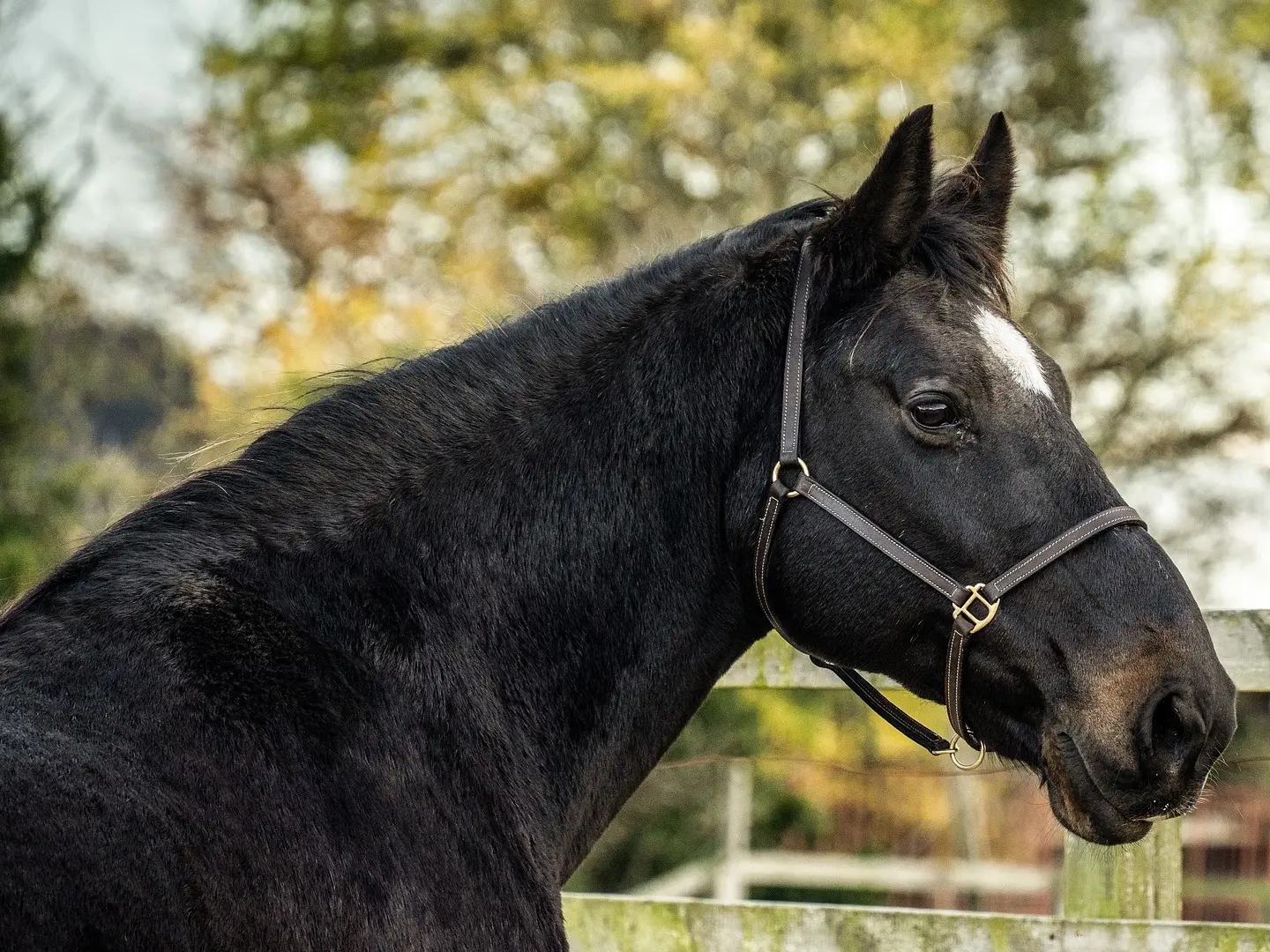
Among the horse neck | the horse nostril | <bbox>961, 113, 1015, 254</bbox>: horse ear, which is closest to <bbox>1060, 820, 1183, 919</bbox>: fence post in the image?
the horse nostril

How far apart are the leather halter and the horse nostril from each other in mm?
331

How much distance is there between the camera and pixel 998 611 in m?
2.54

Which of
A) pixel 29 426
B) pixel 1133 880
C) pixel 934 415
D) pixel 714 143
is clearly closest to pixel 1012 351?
pixel 934 415

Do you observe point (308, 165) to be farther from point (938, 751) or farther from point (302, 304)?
point (938, 751)

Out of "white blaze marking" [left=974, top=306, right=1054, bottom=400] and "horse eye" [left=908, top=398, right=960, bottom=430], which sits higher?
"white blaze marking" [left=974, top=306, right=1054, bottom=400]

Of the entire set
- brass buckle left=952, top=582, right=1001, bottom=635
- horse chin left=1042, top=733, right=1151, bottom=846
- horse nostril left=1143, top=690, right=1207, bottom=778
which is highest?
brass buckle left=952, top=582, right=1001, bottom=635

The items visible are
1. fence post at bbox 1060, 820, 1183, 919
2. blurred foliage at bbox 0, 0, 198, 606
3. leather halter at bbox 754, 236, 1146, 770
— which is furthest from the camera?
blurred foliage at bbox 0, 0, 198, 606

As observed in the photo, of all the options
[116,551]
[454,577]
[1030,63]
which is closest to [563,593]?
[454,577]

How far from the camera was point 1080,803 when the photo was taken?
2.50m

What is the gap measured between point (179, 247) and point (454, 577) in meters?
19.6

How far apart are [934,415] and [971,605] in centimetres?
38

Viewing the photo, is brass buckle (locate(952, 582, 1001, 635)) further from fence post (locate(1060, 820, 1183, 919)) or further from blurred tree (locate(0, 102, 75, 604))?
blurred tree (locate(0, 102, 75, 604))

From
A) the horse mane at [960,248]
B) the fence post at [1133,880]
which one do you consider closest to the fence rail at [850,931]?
the fence post at [1133,880]

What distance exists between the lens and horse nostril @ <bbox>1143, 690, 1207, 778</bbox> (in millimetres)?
2396
